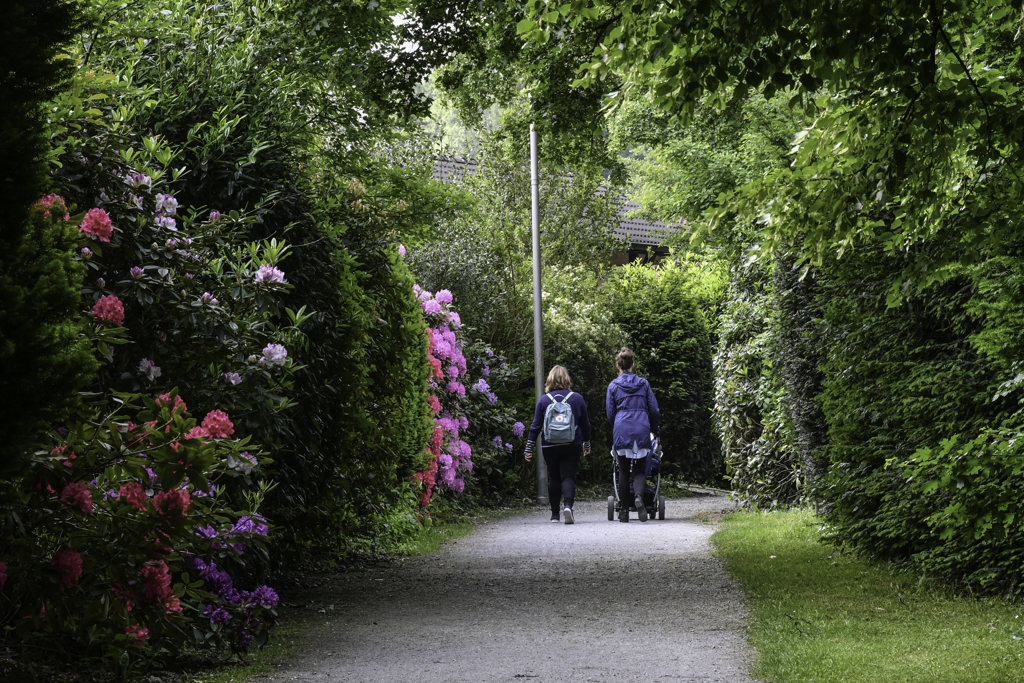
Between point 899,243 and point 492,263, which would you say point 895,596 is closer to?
point 899,243

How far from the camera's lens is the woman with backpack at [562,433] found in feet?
43.9

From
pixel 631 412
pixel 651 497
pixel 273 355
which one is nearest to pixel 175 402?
pixel 273 355

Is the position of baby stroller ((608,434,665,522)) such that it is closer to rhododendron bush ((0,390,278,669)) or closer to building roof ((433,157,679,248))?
rhododendron bush ((0,390,278,669))

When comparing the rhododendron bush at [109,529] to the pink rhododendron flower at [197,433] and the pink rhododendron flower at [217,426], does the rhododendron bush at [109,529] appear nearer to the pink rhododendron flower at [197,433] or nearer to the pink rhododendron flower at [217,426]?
the pink rhododendron flower at [197,433]

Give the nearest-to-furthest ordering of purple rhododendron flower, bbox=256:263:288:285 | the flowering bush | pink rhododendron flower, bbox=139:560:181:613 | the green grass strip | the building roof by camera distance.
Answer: pink rhododendron flower, bbox=139:560:181:613
the green grass strip
purple rhododendron flower, bbox=256:263:288:285
the flowering bush
the building roof

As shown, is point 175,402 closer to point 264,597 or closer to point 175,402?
point 175,402

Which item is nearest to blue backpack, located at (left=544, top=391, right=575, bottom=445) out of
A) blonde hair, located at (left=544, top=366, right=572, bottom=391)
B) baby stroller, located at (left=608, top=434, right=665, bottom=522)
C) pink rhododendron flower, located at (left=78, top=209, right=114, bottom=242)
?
blonde hair, located at (left=544, top=366, right=572, bottom=391)

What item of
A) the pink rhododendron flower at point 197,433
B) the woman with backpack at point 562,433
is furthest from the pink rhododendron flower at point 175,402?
the woman with backpack at point 562,433

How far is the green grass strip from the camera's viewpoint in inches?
195

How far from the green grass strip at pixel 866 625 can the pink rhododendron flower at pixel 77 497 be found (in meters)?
3.21

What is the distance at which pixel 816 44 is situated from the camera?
164 inches

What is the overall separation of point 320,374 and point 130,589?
3.31 metres

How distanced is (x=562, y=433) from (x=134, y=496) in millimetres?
9394

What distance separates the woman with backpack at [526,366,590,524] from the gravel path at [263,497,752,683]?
8.01ft
